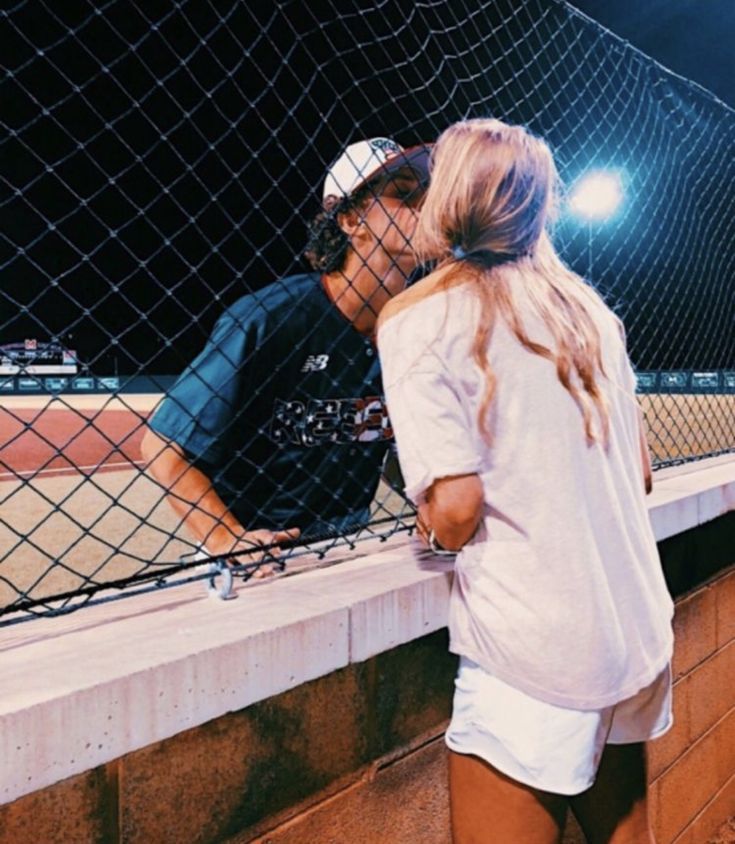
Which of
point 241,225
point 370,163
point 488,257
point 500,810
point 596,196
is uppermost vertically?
point 596,196

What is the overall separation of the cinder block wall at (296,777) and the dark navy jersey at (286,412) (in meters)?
0.42

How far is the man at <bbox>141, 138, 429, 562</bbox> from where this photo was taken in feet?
5.41

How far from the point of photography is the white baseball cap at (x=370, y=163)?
1837 mm

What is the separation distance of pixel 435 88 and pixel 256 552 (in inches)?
58.8

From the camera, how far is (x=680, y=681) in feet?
8.19

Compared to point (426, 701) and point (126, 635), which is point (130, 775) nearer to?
point (126, 635)

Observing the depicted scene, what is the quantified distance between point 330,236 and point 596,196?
52.7 inches

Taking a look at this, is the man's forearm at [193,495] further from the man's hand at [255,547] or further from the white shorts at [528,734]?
the white shorts at [528,734]

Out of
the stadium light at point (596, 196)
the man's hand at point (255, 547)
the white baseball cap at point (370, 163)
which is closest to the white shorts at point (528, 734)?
the man's hand at point (255, 547)

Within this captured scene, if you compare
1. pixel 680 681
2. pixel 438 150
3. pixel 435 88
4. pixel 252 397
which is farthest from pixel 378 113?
pixel 680 681

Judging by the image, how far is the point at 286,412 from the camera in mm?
1783

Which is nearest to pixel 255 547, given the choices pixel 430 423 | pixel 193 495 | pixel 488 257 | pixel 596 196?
pixel 193 495

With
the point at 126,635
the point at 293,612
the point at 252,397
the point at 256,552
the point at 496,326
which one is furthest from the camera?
the point at 252,397

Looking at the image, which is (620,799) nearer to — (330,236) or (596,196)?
(330,236)
